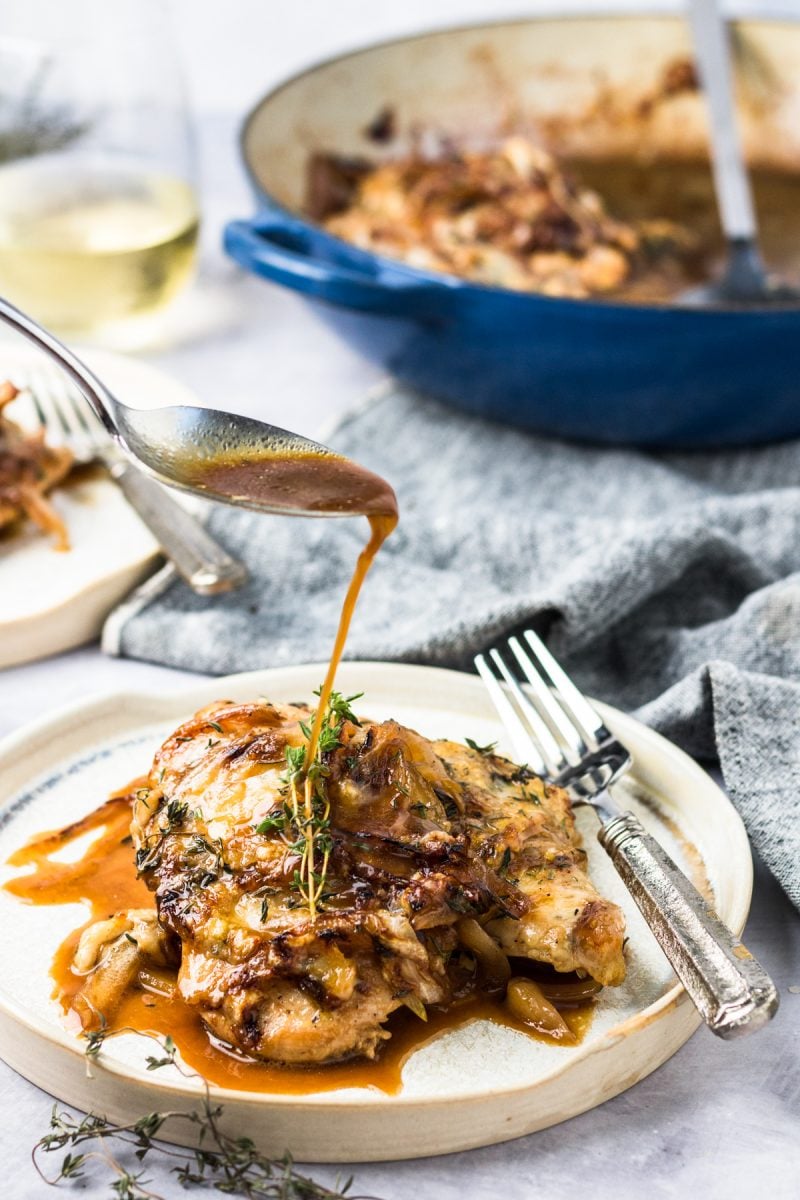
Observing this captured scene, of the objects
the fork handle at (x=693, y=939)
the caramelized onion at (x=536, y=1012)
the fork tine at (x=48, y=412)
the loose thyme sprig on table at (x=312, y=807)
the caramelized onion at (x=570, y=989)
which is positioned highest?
the loose thyme sprig on table at (x=312, y=807)

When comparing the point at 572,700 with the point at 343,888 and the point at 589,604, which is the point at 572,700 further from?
the point at 343,888

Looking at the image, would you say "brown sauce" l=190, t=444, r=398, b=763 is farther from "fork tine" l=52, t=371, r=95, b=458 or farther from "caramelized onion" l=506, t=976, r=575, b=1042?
"fork tine" l=52, t=371, r=95, b=458

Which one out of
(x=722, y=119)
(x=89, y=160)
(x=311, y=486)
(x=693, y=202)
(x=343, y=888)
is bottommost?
(x=693, y=202)

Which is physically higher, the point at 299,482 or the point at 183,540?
the point at 299,482

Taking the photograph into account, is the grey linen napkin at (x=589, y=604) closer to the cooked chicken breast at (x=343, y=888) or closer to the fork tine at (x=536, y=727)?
the fork tine at (x=536, y=727)

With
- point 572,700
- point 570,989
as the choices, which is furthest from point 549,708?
point 570,989

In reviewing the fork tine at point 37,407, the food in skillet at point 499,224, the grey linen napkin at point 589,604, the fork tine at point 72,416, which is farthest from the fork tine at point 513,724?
the food in skillet at point 499,224

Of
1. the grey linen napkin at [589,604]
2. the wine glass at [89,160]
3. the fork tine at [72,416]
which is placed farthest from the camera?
the wine glass at [89,160]
